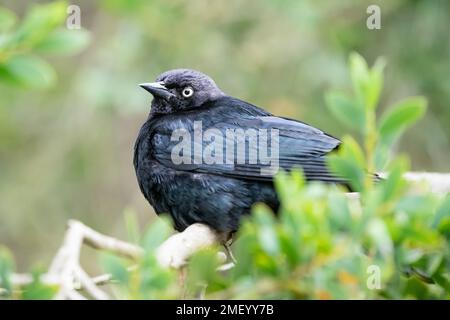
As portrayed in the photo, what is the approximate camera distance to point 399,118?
89.0 inches

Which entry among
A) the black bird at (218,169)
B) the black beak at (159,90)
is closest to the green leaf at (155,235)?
the black bird at (218,169)

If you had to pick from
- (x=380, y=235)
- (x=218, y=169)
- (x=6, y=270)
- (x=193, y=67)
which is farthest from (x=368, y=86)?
(x=193, y=67)

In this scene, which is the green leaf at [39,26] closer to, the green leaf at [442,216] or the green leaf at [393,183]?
the green leaf at [393,183]

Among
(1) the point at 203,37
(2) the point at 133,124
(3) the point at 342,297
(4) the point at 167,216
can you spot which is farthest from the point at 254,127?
(2) the point at 133,124

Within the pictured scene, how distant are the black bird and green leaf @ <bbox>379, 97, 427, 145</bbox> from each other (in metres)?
1.97

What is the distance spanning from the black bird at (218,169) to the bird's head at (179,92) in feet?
0.58

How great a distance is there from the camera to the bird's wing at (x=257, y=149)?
175 inches

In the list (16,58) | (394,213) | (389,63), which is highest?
(389,63)

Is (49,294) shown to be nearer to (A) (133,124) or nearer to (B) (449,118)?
(B) (449,118)

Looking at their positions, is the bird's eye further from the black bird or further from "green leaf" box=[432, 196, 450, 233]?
"green leaf" box=[432, 196, 450, 233]

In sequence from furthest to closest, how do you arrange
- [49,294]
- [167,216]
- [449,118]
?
[449,118] < [167,216] < [49,294]

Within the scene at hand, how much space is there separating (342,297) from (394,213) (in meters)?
0.26

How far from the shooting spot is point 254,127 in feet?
15.3

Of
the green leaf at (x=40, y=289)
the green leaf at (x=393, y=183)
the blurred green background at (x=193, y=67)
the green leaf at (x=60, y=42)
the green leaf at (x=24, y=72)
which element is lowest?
the green leaf at (x=40, y=289)
